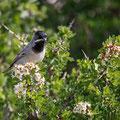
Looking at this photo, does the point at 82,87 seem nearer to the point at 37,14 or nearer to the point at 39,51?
the point at 39,51

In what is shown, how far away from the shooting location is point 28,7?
6598 millimetres

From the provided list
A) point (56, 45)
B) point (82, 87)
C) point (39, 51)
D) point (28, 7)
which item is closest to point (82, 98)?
point (82, 87)

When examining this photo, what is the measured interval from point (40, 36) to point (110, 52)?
1888mm

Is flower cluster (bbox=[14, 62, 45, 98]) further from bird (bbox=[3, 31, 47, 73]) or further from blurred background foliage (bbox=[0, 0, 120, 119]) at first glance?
blurred background foliage (bbox=[0, 0, 120, 119])

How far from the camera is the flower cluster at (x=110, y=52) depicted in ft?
11.1

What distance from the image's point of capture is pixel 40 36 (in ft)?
16.6

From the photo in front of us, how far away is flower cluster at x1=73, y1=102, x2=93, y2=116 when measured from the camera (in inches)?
130

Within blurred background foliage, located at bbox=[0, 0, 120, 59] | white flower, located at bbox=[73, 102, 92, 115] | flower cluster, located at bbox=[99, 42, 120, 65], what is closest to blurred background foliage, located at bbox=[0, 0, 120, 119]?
blurred background foliage, located at bbox=[0, 0, 120, 59]

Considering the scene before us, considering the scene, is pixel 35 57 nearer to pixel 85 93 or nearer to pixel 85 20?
pixel 85 93

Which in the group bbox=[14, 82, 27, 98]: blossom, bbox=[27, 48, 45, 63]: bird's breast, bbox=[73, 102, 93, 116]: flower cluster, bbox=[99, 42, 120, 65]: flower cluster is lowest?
bbox=[73, 102, 93, 116]: flower cluster

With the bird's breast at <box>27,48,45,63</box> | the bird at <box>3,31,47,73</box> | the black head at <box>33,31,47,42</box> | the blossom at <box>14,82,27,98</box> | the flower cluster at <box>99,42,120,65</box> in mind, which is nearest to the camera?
the blossom at <box>14,82,27,98</box>

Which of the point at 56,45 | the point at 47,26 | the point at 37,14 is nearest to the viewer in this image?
the point at 56,45

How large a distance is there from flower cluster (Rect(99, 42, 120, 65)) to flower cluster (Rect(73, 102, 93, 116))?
0.50m

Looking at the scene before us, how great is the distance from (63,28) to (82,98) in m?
1.22
